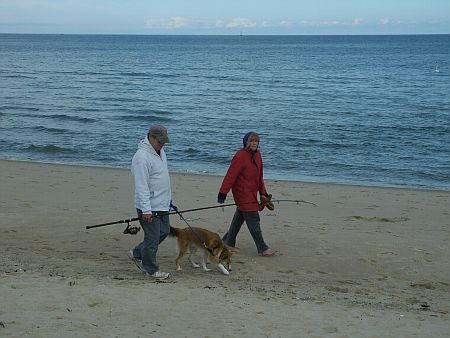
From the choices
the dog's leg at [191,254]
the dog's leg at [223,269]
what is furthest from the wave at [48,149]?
the dog's leg at [223,269]

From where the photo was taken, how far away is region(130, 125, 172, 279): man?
6.16m

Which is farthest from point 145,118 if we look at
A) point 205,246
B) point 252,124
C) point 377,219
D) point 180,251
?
point 205,246

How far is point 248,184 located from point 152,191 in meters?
1.58

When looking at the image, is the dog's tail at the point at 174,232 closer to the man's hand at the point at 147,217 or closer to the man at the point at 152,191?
the man at the point at 152,191

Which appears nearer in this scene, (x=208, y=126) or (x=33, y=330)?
(x=33, y=330)

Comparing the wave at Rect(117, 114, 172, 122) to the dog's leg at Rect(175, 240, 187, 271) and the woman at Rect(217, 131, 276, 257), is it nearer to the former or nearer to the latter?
the woman at Rect(217, 131, 276, 257)

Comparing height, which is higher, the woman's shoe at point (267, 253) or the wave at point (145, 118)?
the woman's shoe at point (267, 253)

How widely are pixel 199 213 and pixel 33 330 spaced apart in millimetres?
5528

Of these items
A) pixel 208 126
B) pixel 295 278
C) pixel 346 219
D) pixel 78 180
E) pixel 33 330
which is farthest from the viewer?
pixel 208 126

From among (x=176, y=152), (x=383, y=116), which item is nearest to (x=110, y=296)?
(x=176, y=152)

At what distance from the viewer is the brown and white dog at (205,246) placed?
701 centimetres

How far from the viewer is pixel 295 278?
6973 mm

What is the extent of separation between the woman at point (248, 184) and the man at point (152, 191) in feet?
3.53

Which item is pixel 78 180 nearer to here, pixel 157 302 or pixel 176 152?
pixel 176 152
